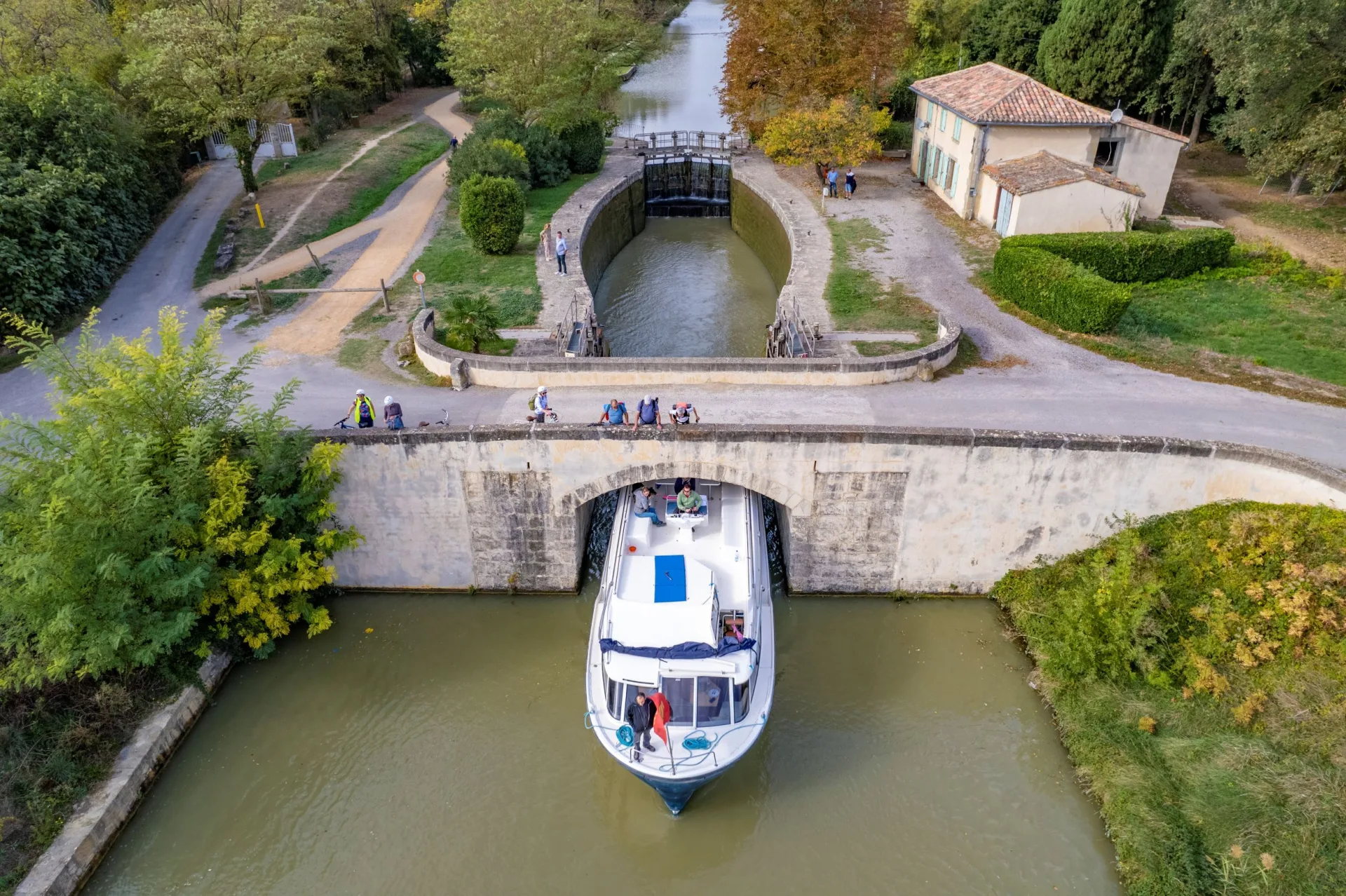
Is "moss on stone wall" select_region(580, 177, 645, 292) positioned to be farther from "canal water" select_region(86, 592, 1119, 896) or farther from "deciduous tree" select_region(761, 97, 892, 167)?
"canal water" select_region(86, 592, 1119, 896)

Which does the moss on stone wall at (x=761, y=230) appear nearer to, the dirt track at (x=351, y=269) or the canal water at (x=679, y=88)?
the canal water at (x=679, y=88)

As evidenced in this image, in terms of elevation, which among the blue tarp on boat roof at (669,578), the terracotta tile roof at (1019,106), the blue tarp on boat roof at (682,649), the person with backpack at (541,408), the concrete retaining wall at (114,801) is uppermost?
the terracotta tile roof at (1019,106)

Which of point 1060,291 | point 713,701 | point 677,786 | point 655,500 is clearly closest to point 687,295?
point 1060,291

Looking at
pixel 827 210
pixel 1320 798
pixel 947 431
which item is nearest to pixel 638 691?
pixel 947 431

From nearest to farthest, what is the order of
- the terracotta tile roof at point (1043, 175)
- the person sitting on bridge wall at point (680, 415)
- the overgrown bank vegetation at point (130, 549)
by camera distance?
1. the overgrown bank vegetation at point (130, 549)
2. the person sitting on bridge wall at point (680, 415)
3. the terracotta tile roof at point (1043, 175)

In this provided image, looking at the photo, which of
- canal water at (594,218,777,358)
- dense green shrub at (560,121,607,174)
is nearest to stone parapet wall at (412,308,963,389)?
canal water at (594,218,777,358)

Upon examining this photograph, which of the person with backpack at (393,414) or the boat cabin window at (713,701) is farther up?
the person with backpack at (393,414)

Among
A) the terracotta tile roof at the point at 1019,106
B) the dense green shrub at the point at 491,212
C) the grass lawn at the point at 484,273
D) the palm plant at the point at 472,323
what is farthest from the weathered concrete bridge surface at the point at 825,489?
the terracotta tile roof at the point at 1019,106
